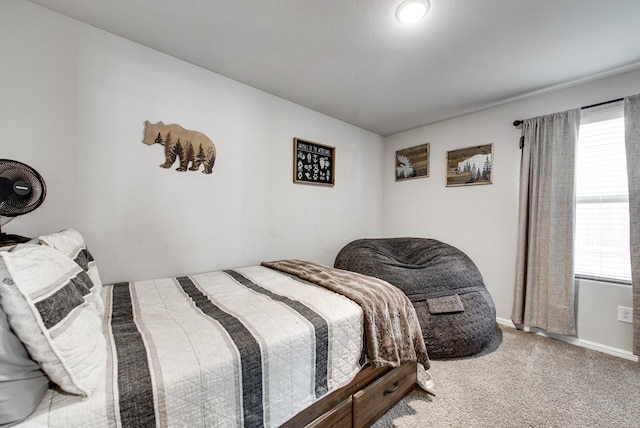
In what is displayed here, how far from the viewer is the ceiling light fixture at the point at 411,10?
1404 millimetres

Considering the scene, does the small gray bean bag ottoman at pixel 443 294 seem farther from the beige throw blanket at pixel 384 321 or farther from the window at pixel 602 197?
the window at pixel 602 197

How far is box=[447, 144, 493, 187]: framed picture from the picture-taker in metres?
2.80

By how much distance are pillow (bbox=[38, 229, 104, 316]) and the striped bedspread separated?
0.38 ft

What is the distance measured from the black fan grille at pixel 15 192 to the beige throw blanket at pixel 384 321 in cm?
164

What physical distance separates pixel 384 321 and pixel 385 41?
1850 mm

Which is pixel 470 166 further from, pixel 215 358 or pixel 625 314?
pixel 215 358

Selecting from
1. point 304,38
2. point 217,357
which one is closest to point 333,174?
point 304,38

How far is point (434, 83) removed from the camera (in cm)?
230

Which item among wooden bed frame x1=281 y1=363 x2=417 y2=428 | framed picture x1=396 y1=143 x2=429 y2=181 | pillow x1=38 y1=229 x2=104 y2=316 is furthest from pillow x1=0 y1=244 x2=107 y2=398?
framed picture x1=396 y1=143 x2=429 y2=181

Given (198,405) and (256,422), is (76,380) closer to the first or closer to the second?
(198,405)

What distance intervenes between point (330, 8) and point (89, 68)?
1636 mm

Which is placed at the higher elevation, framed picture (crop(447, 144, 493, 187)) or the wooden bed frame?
framed picture (crop(447, 144, 493, 187))

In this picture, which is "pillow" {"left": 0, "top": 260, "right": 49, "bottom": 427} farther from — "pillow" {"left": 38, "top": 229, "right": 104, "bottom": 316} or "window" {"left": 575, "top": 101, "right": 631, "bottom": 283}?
"window" {"left": 575, "top": 101, "right": 631, "bottom": 283}

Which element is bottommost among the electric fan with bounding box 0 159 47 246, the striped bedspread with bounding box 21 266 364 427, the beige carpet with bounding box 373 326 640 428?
the beige carpet with bounding box 373 326 640 428
